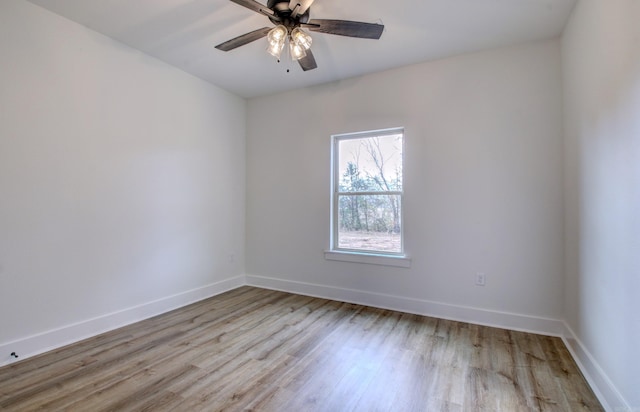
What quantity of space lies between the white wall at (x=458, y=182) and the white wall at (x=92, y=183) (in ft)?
4.25

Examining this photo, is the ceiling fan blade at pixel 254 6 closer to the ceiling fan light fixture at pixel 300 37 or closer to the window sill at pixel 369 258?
the ceiling fan light fixture at pixel 300 37

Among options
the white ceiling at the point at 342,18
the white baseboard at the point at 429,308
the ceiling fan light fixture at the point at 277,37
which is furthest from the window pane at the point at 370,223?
the ceiling fan light fixture at the point at 277,37

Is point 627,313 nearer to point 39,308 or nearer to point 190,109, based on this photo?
point 39,308

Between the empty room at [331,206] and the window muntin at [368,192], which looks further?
the window muntin at [368,192]

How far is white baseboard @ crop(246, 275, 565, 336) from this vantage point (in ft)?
8.68

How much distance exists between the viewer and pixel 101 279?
2.65 metres

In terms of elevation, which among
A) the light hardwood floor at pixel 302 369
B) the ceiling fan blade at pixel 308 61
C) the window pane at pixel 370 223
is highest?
the ceiling fan blade at pixel 308 61

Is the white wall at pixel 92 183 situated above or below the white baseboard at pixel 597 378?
above

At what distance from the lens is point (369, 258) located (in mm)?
3387

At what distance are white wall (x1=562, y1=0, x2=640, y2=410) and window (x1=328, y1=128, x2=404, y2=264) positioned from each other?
1.50 meters

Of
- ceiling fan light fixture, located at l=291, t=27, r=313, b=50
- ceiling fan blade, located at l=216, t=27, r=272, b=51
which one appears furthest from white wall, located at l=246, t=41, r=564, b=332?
ceiling fan blade, located at l=216, t=27, r=272, b=51

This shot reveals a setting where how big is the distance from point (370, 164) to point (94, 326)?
316 cm

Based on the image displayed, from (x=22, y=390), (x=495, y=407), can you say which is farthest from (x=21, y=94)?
(x=495, y=407)

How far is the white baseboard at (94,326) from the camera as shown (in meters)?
2.17
